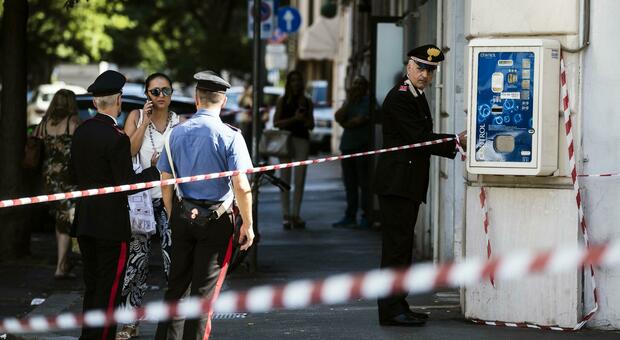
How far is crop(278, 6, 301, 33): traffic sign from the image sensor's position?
94.3 feet

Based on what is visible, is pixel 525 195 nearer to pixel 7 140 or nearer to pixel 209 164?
pixel 209 164

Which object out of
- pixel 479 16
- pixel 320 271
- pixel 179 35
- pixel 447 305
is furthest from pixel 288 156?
pixel 179 35

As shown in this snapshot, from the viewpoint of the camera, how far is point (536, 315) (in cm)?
895

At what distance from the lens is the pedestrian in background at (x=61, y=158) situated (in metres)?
11.8

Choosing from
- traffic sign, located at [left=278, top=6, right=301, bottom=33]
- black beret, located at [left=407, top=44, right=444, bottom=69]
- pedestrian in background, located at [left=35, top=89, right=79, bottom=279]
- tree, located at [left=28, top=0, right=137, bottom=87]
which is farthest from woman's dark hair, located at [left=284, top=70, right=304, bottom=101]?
tree, located at [left=28, top=0, right=137, bottom=87]

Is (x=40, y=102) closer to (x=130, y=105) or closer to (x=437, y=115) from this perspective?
(x=130, y=105)

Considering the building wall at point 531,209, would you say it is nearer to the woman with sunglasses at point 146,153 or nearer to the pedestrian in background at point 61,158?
the woman with sunglasses at point 146,153

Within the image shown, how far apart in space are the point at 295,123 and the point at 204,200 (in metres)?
9.06

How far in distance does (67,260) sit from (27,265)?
984 millimetres

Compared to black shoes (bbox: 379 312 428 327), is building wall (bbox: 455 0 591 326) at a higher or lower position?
higher

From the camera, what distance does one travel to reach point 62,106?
1177cm

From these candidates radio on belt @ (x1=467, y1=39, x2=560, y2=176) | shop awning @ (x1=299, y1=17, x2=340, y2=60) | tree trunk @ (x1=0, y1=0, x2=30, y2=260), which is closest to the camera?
radio on belt @ (x1=467, y1=39, x2=560, y2=176)

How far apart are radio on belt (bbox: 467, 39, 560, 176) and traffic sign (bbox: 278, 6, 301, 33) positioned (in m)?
20.1

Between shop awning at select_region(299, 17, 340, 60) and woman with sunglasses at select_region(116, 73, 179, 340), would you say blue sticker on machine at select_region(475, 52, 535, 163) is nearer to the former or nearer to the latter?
woman with sunglasses at select_region(116, 73, 179, 340)
